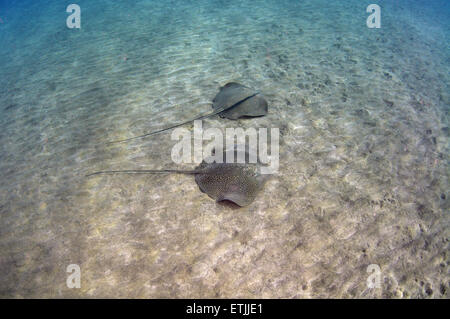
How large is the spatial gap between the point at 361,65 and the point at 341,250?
8681 millimetres

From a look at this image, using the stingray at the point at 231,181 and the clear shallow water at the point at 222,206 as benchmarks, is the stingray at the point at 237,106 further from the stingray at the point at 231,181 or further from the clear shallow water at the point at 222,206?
the stingray at the point at 231,181

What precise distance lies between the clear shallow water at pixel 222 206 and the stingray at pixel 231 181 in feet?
0.65

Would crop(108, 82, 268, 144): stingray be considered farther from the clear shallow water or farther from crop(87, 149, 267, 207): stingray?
crop(87, 149, 267, 207): stingray

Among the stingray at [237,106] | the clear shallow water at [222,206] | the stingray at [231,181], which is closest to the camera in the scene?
the clear shallow water at [222,206]

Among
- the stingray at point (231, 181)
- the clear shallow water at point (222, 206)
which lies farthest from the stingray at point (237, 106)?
the stingray at point (231, 181)

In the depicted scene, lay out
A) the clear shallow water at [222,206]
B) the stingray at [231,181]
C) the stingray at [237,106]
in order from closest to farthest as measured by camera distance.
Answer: the clear shallow water at [222,206] → the stingray at [231,181] → the stingray at [237,106]

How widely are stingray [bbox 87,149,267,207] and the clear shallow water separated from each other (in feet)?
0.65

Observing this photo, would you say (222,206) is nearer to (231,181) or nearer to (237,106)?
(231,181)

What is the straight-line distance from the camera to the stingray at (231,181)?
4234 mm

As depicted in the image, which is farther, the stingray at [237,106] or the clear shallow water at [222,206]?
the stingray at [237,106]

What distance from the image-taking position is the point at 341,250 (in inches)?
147

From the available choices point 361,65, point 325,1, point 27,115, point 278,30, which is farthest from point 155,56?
point 325,1

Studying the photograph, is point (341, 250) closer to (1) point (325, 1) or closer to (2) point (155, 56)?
(2) point (155, 56)

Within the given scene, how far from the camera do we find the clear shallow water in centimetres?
350
